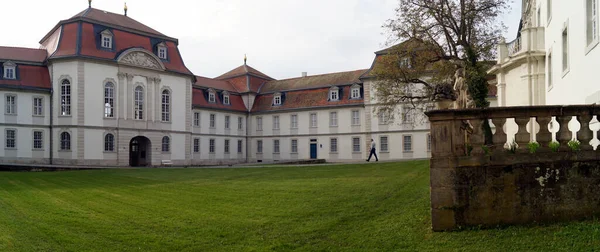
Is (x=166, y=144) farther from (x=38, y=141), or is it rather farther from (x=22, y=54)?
(x=22, y=54)

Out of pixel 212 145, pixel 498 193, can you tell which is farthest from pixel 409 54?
pixel 212 145

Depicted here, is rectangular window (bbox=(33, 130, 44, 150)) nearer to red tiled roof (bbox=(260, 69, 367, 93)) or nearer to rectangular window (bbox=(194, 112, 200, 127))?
rectangular window (bbox=(194, 112, 200, 127))

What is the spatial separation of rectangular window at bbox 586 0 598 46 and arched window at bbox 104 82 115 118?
33.5 metres

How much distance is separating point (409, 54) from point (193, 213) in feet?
60.0

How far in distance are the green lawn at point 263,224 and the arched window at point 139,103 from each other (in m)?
26.9

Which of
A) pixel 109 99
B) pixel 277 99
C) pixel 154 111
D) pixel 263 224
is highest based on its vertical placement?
pixel 277 99

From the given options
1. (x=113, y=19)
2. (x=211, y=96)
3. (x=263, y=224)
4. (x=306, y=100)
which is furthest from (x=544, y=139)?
(x=211, y=96)

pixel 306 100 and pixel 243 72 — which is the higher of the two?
pixel 243 72

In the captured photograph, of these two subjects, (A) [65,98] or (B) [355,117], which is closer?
(A) [65,98]

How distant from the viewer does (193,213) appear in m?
9.61

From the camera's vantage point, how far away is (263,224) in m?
8.32

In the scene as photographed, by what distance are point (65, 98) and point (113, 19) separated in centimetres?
819

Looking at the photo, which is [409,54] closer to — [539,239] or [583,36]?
[583,36]

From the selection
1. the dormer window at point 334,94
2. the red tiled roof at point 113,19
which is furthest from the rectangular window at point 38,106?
the dormer window at point 334,94
